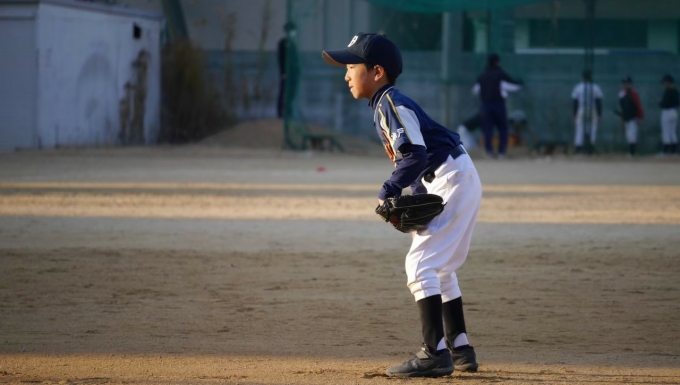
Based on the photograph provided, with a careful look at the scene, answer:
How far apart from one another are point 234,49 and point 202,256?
21.8m

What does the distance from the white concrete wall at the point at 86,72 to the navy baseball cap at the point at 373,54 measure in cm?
1881

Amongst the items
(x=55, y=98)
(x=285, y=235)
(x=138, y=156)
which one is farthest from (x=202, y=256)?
(x=55, y=98)

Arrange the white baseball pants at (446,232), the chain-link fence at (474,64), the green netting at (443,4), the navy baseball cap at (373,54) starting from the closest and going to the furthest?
1. the white baseball pants at (446,232)
2. the navy baseball cap at (373,54)
3. the green netting at (443,4)
4. the chain-link fence at (474,64)

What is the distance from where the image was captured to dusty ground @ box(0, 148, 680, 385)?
Answer: 17.3ft

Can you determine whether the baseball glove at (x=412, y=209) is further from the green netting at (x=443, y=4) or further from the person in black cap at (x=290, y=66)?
the person in black cap at (x=290, y=66)

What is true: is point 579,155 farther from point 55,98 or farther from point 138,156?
point 55,98

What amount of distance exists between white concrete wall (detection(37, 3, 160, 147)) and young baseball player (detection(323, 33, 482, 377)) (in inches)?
743

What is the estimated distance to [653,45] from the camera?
82.4ft

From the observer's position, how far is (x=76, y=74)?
78.3 feet

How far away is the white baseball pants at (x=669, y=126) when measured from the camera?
22.9 meters

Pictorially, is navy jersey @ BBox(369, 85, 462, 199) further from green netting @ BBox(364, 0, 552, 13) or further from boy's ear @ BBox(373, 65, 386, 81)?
green netting @ BBox(364, 0, 552, 13)

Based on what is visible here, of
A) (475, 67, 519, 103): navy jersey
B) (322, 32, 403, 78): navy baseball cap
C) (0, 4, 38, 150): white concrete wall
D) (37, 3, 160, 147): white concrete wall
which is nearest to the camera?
(322, 32, 403, 78): navy baseball cap

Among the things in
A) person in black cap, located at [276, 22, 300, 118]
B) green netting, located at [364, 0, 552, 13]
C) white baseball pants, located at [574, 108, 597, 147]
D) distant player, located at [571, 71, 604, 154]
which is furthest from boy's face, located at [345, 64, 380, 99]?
white baseball pants, located at [574, 108, 597, 147]

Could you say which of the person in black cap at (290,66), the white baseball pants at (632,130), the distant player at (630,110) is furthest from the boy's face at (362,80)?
the white baseball pants at (632,130)
